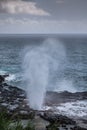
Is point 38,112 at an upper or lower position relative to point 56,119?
lower

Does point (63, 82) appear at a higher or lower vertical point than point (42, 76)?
lower

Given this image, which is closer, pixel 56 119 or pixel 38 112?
pixel 56 119

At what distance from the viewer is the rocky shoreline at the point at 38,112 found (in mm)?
34156

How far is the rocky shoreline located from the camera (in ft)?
112

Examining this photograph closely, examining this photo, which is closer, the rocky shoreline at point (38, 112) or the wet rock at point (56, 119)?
the rocky shoreline at point (38, 112)

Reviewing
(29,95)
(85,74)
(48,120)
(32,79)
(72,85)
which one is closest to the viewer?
(48,120)

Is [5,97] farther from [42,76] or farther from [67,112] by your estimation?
[67,112]

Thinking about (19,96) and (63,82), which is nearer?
(19,96)

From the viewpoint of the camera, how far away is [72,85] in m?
71.1

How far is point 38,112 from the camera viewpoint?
130ft

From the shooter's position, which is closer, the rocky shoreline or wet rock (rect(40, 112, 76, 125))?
the rocky shoreline

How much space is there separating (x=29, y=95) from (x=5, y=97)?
352 cm

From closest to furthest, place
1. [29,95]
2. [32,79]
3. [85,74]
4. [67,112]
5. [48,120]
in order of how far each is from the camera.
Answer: [48,120] < [67,112] < [29,95] < [32,79] < [85,74]

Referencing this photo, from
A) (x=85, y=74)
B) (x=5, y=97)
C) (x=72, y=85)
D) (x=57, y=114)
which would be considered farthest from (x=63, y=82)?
(x=57, y=114)
